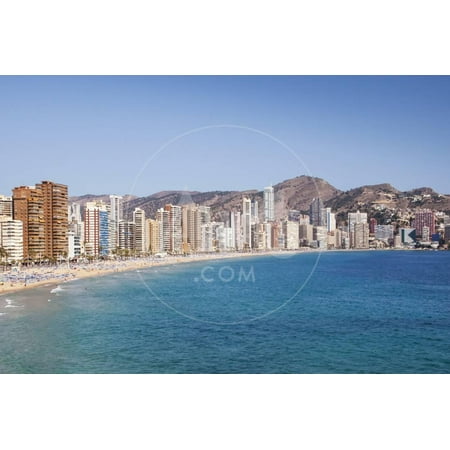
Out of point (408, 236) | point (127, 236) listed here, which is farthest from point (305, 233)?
point (408, 236)

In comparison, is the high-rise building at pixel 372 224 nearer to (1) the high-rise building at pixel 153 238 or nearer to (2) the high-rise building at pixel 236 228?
(2) the high-rise building at pixel 236 228

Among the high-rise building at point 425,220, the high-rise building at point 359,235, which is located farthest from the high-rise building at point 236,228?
the high-rise building at point 425,220

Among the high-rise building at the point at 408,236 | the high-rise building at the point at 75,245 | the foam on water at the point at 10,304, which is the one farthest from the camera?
the high-rise building at the point at 408,236

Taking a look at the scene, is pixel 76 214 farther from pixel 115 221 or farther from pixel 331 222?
pixel 331 222

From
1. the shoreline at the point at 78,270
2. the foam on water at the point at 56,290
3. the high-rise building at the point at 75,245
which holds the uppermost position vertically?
the high-rise building at the point at 75,245

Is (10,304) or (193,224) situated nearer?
(10,304)

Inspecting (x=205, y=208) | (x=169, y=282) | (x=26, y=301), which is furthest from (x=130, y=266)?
(x=26, y=301)

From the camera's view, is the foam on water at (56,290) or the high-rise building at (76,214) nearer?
the foam on water at (56,290)
